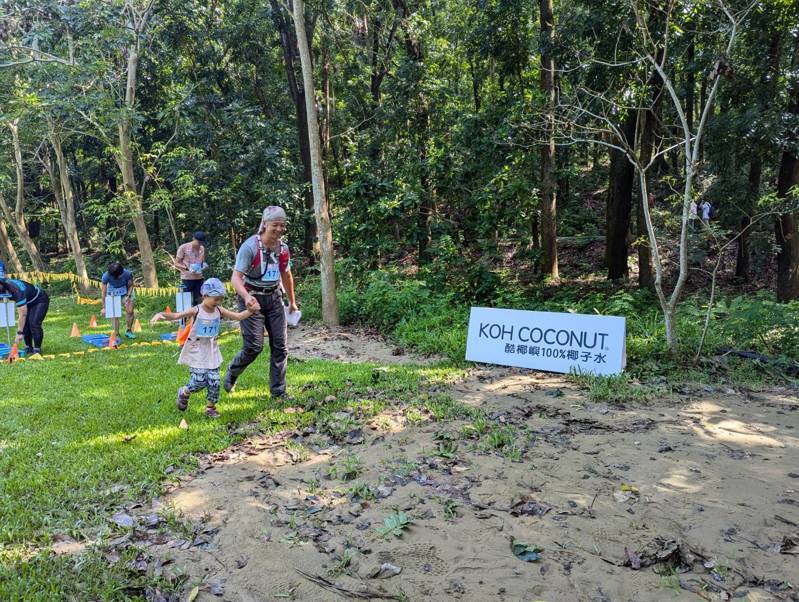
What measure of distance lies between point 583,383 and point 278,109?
20.3 metres

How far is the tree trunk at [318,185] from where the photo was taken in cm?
951

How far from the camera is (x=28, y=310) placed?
8.94 metres

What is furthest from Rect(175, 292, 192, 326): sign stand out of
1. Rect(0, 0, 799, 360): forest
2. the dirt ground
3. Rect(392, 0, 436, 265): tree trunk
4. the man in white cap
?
the dirt ground

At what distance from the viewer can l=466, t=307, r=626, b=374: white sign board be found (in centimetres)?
687

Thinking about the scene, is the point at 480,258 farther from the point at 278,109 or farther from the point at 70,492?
the point at 278,109

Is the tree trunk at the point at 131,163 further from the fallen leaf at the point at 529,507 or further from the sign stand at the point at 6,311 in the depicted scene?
the fallen leaf at the point at 529,507

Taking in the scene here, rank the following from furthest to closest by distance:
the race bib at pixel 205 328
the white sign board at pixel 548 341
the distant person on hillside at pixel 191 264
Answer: the distant person on hillside at pixel 191 264 < the white sign board at pixel 548 341 < the race bib at pixel 205 328

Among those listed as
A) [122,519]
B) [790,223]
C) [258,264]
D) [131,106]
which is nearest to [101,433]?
[122,519]

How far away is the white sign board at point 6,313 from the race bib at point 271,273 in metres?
5.72

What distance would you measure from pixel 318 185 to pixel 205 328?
18.3 ft

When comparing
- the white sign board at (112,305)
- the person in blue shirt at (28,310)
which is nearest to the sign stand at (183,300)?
the white sign board at (112,305)

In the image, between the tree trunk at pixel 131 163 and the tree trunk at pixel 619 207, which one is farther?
the tree trunk at pixel 131 163

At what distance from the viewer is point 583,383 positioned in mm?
6570

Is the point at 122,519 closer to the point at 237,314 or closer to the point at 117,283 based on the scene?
the point at 237,314
